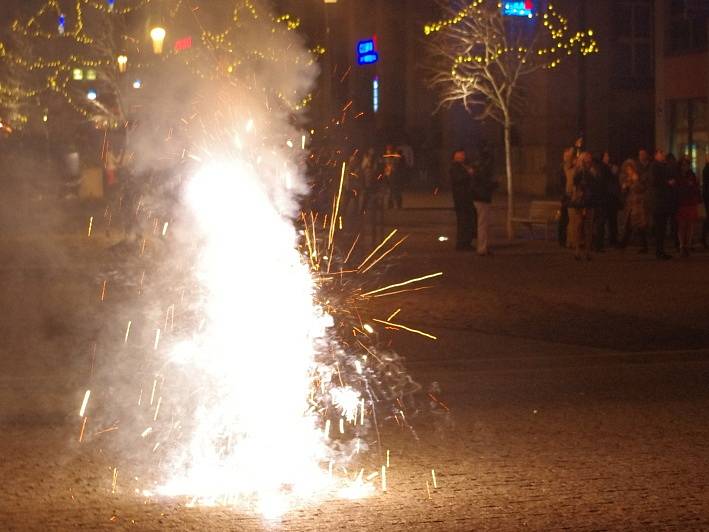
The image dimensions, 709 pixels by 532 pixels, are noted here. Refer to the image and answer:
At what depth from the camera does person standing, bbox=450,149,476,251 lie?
63.8ft

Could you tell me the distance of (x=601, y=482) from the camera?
20.3ft

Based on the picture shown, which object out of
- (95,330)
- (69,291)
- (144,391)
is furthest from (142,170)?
(144,391)

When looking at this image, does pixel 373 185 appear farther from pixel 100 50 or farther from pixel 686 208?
pixel 100 50

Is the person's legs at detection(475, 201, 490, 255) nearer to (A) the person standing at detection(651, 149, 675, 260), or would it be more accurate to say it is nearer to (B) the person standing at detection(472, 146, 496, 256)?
(B) the person standing at detection(472, 146, 496, 256)

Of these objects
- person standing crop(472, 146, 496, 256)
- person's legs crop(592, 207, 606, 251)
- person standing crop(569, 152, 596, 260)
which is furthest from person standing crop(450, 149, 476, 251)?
person's legs crop(592, 207, 606, 251)

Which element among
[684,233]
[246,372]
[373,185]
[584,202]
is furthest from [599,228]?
[246,372]

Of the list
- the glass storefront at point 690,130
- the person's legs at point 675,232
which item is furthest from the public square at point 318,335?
the glass storefront at point 690,130

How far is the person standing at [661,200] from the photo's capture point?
59.2ft

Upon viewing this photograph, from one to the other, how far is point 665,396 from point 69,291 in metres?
8.41

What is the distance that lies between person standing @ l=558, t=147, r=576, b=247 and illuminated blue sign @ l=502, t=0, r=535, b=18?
26.7 ft

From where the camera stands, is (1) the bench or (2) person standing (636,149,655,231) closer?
(2) person standing (636,149,655,231)

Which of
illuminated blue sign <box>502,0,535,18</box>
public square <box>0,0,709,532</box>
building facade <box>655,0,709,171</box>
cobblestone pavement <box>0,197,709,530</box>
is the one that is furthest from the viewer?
building facade <box>655,0,709,171</box>

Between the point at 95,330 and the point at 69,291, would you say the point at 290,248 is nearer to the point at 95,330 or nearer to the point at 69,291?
the point at 95,330

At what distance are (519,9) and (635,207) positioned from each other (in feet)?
33.0
